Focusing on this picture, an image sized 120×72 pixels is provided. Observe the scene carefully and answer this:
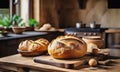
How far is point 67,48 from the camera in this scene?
1431mm

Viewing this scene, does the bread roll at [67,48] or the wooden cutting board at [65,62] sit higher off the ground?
the bread roll at [67,48]

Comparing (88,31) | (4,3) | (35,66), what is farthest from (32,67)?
(4,3)

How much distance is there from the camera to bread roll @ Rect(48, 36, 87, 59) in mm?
1434

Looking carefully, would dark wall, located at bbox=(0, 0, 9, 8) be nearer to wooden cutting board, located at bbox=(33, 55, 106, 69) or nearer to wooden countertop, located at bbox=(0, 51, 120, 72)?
wooden countertop, located at bbox=(0, 51, 120, 72)

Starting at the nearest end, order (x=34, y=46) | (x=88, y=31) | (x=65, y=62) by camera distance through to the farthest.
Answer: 1. (x=65, y=62)
2. (x=34, y=46)
3. (x=88, y=31)

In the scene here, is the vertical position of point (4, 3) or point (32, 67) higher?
point (4, 3)

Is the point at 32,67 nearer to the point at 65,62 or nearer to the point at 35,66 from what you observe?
the point at 35,66

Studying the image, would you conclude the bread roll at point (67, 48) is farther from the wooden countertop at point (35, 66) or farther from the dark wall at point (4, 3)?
the dark wall at point (4, 3)

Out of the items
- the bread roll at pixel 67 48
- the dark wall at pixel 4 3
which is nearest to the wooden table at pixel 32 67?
the bread roll at pixel 67 48

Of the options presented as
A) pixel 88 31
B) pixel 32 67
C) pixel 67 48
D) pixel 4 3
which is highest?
pixel 4 3

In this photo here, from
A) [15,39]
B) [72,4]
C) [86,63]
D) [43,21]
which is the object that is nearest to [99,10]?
[72,4]

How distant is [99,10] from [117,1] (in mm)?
485

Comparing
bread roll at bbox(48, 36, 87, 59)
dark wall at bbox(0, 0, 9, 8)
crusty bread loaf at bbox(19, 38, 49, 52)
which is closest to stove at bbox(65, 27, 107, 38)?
dark wall at bbox(0, 0, 9, 8)

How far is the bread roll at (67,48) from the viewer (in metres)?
1.43
